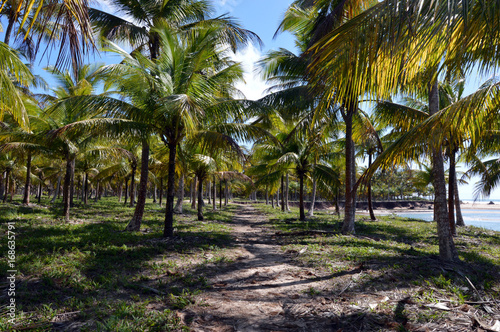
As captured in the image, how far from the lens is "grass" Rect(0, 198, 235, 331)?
3590 mm

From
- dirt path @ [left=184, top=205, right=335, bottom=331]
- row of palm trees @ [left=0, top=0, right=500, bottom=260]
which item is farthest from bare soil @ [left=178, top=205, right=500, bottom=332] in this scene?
row of palm trees @ [left=0, top=0, right=500, bottom=260]

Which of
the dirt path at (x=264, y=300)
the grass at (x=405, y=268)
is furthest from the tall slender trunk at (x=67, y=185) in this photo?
the grass at (x=405, y=268)

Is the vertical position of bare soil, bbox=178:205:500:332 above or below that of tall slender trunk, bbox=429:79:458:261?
below

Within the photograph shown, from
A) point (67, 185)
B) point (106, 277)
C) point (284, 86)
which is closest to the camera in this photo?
point (106, 277)

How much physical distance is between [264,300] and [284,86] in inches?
442

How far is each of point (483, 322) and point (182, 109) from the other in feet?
20.8

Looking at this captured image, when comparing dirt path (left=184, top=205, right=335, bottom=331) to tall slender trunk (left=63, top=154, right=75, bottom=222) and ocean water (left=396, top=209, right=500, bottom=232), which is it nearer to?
tall slender trunk (left=63, top=154, right=75, bottom=222)

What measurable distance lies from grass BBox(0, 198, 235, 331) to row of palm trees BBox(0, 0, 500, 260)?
1736 millimetres

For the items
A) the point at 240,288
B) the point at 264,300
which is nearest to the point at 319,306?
the point at 264,300

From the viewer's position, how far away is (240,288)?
4824 millimetres

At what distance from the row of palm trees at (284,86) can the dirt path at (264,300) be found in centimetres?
212

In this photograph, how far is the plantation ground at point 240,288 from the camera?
3.51 metres

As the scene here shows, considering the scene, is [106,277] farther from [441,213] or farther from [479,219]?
[479,219]

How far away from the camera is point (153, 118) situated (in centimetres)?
779
